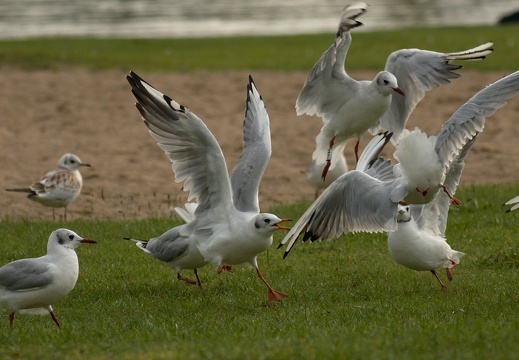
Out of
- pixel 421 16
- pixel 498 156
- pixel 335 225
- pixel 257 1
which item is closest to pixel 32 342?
pixel 335 225

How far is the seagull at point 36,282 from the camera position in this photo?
23.7 feet

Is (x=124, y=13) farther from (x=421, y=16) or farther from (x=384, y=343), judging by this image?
(x=384, y=343)

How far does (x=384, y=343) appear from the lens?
6.18 metres

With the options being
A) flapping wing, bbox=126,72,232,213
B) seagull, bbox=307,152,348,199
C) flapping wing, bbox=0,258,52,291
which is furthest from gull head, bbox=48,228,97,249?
seagull, bbox=307,152,348,199

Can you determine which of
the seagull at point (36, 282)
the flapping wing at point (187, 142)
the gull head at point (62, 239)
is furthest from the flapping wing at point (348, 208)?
the seagull at point (36, 282)

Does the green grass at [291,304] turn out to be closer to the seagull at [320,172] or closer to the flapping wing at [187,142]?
the flapping wing at [187,142]

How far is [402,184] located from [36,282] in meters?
3.15

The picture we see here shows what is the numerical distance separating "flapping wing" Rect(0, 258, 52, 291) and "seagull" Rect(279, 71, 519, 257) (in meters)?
2.02

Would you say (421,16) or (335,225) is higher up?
(421,16)

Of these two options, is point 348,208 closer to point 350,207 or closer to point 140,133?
point 350,207

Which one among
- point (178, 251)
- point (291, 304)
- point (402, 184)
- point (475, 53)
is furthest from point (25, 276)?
point (475, 53)

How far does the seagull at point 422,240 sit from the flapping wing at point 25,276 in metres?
3.05

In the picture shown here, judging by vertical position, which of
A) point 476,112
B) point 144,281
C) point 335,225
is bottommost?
point 144,281

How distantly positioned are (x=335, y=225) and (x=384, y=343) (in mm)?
2372
